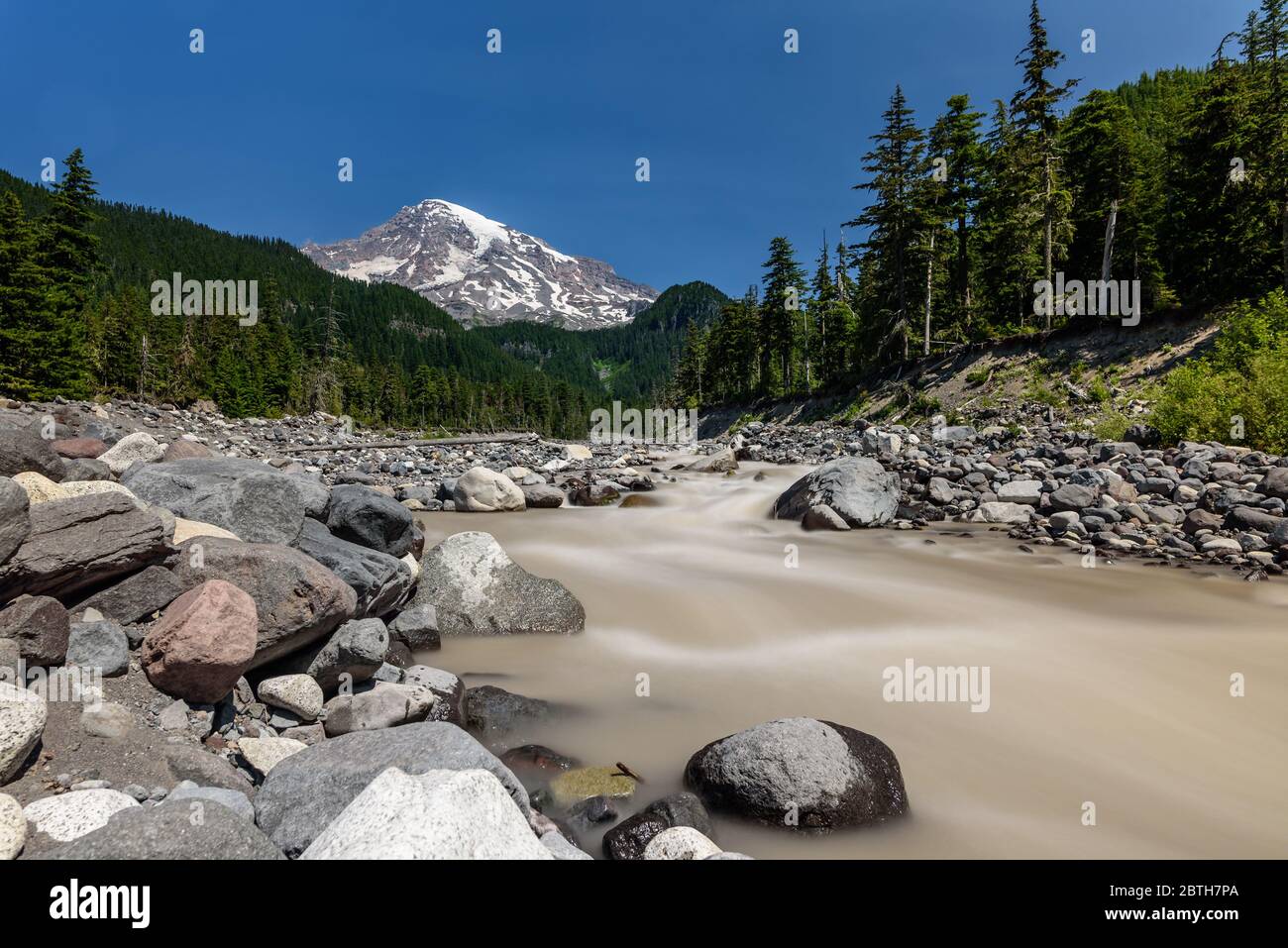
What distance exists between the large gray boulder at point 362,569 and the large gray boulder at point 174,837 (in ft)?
11.2

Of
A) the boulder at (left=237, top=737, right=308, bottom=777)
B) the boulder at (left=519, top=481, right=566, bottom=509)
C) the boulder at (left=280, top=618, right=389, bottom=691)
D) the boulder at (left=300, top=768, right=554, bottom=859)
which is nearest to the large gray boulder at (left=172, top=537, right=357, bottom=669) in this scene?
the boulder at (left=280, top=618, right=389, bottom=691)

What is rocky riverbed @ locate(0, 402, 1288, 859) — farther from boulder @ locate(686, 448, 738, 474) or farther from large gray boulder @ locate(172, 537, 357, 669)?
boulder @ locate(686, 448, 738, 474)

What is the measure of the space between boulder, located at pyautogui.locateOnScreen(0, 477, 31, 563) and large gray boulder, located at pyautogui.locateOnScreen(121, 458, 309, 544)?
2.52m

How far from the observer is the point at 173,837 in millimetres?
2277

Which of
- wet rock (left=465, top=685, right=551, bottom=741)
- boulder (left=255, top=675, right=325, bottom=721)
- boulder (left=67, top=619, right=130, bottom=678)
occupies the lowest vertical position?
wet rock (left=465, top=685, right=551, bottom=741)

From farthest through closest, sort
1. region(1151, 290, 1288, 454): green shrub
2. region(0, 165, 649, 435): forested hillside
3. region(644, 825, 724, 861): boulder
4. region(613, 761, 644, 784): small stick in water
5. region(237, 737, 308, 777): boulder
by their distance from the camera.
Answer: region(0, 165, 649, 435): forested hillside, region(1151, 290, 1288, 454): green shrub, region(613, 761, 644, 784): small stick in water, region(237, 737, 308, 777): boulder, region(644, 825, 724, 861): boulder

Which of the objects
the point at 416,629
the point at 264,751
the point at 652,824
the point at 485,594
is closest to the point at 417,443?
the point at 485,594

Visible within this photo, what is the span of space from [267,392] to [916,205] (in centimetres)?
6816

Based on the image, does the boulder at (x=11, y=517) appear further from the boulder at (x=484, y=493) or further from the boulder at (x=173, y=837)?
the boulder at (x=484, y=493)

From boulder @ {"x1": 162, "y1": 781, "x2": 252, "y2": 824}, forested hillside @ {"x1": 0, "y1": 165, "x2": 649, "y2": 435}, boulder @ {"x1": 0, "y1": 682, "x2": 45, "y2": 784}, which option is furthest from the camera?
forested hillside @ {"x1": 0, "y1": 165, "x2": 649, "y2": 435}

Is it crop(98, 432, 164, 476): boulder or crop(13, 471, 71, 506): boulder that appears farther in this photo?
crop(98, 432, 164, 476): boulder

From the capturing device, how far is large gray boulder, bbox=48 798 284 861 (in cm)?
220
